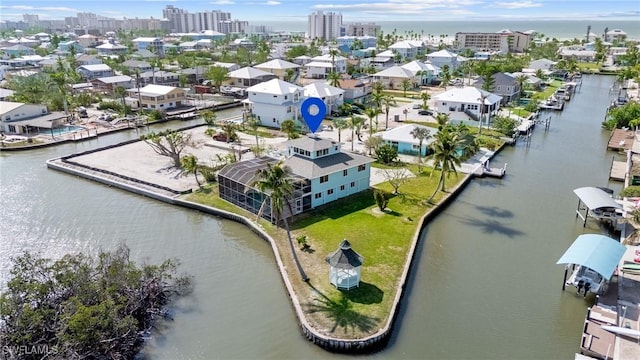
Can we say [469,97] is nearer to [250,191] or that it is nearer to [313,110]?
[313,110]

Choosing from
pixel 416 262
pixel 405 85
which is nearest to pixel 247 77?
pixel 405 85

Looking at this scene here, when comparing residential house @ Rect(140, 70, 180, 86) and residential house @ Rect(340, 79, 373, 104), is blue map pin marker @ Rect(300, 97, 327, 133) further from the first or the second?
residential house @ Rect(140, 70, 180, 86)

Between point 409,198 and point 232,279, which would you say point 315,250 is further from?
point 409,198

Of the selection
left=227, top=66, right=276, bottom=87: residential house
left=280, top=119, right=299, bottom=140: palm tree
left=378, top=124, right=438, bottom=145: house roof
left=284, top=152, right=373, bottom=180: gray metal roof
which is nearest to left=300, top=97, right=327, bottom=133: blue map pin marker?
left=284, top=152, right=373, bottom=180: gray metal roof

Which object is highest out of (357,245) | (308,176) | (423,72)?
(423,72)

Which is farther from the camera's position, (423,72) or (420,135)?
(423,72)

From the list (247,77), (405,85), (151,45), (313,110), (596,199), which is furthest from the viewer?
(151,45)

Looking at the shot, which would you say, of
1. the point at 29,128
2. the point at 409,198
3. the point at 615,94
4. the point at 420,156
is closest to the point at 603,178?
the point at 420,156

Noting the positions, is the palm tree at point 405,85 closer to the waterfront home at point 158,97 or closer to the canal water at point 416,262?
the canal water at point 416,262
